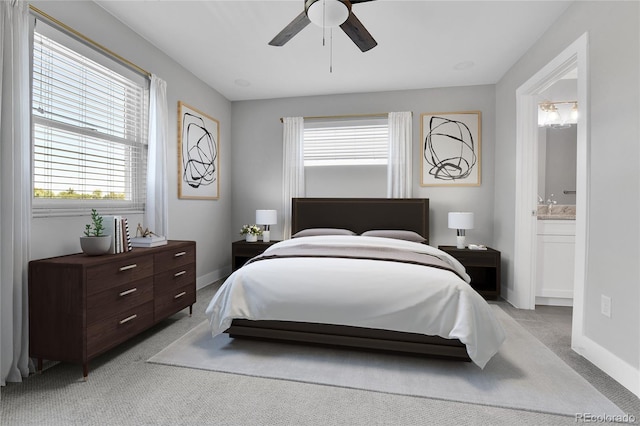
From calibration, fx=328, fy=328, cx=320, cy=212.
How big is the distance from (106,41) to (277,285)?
249 centimetres

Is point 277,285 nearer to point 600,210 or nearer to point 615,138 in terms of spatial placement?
point 600,210

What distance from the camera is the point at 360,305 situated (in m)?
2.21

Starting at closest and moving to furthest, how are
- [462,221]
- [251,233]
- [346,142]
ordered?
[462,221], [251,233], [346,142]

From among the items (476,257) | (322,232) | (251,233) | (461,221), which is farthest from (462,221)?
(251,233)

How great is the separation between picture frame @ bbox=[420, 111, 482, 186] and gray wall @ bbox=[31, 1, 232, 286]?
286 cm

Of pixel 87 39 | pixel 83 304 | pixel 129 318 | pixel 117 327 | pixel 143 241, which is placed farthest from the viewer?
pixel 143 241

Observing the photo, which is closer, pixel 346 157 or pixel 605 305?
pixel 605 305

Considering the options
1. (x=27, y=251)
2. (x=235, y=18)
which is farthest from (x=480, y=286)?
(x=27, y=251)

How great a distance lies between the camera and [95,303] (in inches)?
79.5

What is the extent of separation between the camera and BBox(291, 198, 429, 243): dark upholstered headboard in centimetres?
425

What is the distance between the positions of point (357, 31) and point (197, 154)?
262 centimetres

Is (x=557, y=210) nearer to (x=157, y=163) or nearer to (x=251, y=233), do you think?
(x=251, y=233)

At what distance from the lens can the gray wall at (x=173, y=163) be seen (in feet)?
7.63

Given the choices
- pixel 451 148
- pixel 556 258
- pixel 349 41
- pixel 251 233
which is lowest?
pixel 556 258
